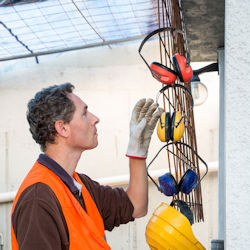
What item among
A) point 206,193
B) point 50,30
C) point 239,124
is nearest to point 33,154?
point 50,30

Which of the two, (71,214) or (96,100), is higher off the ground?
(96,100)

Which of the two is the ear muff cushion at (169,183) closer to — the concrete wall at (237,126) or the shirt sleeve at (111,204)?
the shirt sleeve at (111,204)

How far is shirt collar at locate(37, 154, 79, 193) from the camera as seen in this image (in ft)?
6.74

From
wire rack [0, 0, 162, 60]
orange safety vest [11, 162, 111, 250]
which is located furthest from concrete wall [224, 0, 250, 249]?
wire rack [0, 0, 162, 60]

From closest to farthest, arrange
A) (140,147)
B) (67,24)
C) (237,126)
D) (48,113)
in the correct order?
(237,126), (48,113), (140,147), (67,24)

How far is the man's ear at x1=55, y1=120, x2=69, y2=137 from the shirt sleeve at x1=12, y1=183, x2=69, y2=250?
37 centimetres

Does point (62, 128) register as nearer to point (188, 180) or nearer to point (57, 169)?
point (57, 169)

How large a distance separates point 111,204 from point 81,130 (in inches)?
18.5

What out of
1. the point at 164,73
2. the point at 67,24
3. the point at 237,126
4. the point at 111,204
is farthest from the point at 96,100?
the point at 237,126

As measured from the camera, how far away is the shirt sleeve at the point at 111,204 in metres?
2.33

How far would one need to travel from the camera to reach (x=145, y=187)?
2340 millimetres

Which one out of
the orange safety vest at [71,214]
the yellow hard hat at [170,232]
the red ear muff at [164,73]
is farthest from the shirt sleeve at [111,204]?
the red ear muff at [164,73]

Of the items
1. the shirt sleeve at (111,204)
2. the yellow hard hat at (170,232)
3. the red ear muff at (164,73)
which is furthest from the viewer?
the shirt sleeve at (111,204)

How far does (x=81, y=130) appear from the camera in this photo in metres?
2.17
